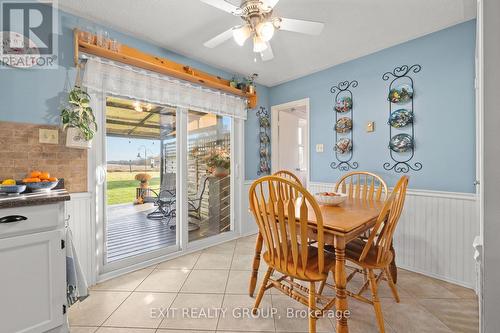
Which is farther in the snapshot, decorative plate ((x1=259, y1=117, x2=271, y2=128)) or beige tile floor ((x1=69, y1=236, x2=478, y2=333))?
decorative plate ((x1=259, y1=117, x2=271, y2=128))

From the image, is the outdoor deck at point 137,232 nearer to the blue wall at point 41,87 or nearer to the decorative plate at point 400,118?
the blue wall at point 41,87

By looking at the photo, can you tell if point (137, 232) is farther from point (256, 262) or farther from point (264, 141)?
point (264, 141)

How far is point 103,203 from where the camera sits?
216 cm

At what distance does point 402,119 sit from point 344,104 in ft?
2.35

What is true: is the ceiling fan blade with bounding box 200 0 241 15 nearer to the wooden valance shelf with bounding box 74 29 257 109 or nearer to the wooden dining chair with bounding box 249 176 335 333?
the wooden valance shelf with bounding box 74 29 257 109

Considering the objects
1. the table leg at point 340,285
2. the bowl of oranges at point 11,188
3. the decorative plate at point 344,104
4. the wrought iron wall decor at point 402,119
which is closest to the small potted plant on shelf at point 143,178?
the bowl of oranges at point 11,188

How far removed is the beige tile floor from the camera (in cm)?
151

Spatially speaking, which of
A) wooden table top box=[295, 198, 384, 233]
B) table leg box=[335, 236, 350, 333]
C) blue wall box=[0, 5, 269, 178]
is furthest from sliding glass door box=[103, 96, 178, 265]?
table leg box=[335, 236, 350, 333]

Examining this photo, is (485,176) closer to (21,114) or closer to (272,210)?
(272,210)

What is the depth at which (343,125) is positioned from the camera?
2.89 m

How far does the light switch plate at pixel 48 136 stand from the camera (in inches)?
69.5

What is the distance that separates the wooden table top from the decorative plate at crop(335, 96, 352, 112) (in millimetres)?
1377

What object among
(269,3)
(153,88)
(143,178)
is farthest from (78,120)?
(269,3)

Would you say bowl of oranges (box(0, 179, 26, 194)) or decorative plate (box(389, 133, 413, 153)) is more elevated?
decorative plate (box(389, 133, 413, 153))
